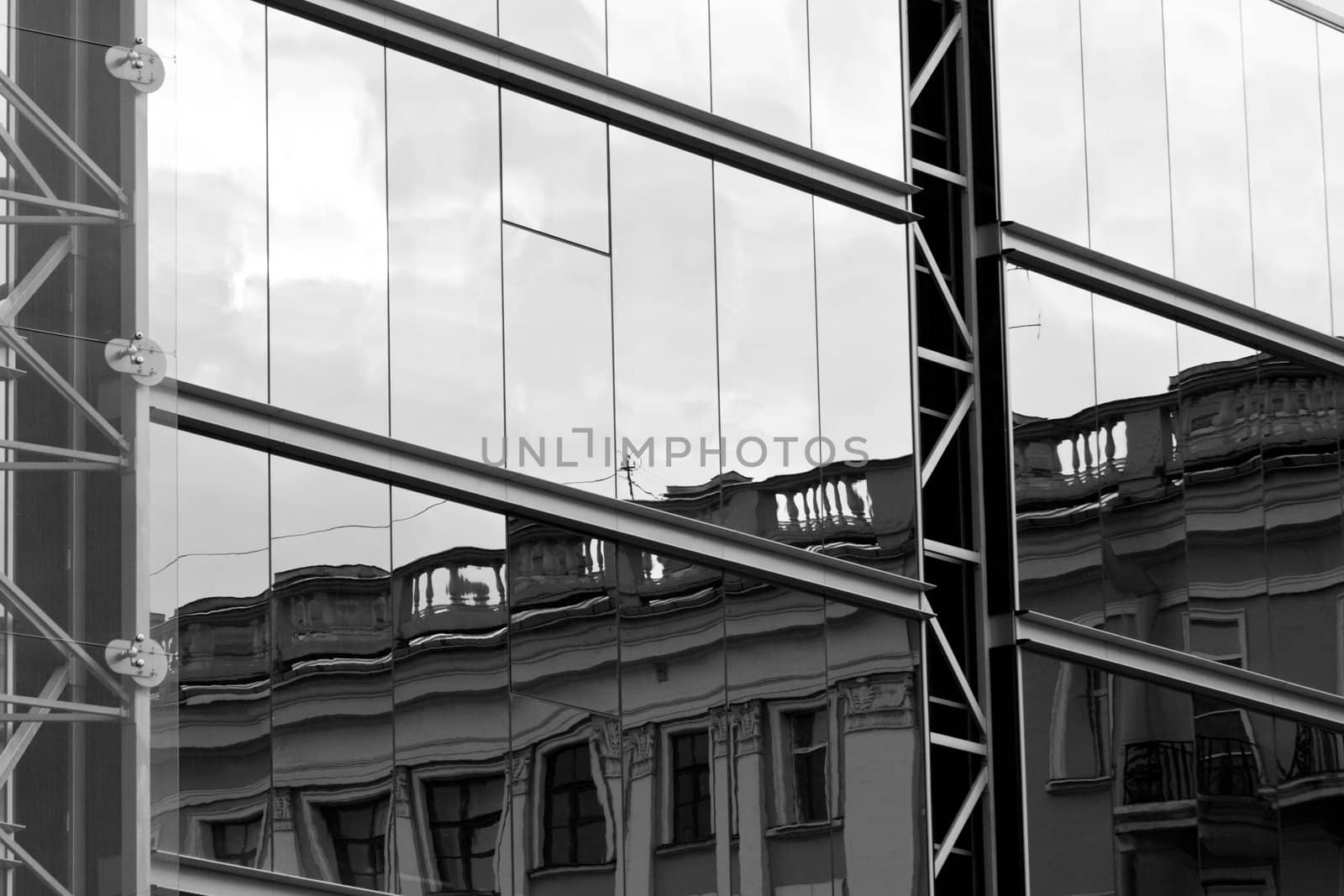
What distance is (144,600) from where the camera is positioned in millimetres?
14953

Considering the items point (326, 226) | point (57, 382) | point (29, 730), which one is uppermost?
point (326, 226)

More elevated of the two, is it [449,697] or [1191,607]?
[1191,607]

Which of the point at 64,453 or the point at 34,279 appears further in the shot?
the point at 34,279

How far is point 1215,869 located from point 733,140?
12.3 metres

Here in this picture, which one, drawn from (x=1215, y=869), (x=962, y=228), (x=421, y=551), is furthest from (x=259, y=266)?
(x=1215, y=869)

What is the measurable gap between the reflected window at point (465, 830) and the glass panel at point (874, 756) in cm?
504

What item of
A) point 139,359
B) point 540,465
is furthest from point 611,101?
point 139,359

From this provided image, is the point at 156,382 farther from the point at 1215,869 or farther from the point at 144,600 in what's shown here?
the point at 1215,869

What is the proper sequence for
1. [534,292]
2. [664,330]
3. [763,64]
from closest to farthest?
[534,292], [664,330], [763,64]

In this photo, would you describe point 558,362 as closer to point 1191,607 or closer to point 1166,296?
point 1166,296

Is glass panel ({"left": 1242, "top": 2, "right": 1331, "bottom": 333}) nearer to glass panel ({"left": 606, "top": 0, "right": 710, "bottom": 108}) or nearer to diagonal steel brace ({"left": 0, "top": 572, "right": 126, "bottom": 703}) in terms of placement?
glass panel ({"left": 606, "top": 0, "right": 710, "bottom": 108})

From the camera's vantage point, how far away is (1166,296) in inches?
1246

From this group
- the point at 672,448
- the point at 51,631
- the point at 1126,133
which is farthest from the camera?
the point at 1126,133

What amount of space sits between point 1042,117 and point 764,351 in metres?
6.43
